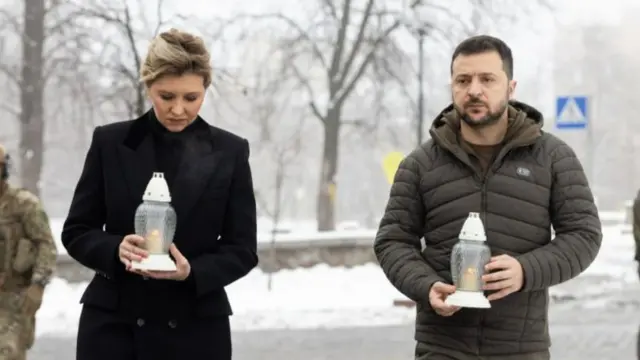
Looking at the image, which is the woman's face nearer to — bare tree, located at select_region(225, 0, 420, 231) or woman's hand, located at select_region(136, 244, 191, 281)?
woman's hand, located at select_region(136, 244, 191, 281)

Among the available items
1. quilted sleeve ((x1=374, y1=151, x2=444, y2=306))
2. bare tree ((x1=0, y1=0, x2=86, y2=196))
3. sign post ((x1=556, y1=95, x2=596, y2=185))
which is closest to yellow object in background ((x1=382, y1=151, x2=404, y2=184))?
sign post ((x1=556, y1=95, x2=596, y2=185))

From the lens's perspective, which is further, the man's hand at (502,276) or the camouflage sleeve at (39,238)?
the camouflage sleeve at (39,238)

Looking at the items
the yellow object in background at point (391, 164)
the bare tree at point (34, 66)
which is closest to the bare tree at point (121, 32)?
the bare tree at point (34, 66)

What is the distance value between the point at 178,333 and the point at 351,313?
11900 mm

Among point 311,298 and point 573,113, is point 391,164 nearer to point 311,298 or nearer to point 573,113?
point 311,298

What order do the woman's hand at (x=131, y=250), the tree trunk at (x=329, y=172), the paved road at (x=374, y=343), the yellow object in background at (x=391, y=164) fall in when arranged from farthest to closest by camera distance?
the tree trunk at (x=329, y=172) < the yellow object in background at (x=391, y=164) < the paved road at (x=374, y=343) < the woman's hand at (x=131, y=250)

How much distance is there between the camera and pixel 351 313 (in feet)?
49.5

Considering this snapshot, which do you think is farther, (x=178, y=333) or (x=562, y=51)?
(x=562, y=51)

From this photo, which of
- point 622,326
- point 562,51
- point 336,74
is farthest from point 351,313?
point 562,51

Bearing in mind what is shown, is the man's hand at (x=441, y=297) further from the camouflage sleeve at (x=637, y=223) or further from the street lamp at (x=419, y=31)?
the street lamp at (x=419, y=31)

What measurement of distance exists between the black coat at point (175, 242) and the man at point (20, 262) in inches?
106

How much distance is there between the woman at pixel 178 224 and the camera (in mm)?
3248

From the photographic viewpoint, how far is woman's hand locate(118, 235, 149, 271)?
3049mm

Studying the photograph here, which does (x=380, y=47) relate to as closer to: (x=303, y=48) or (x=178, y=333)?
(x=303, y=48)
